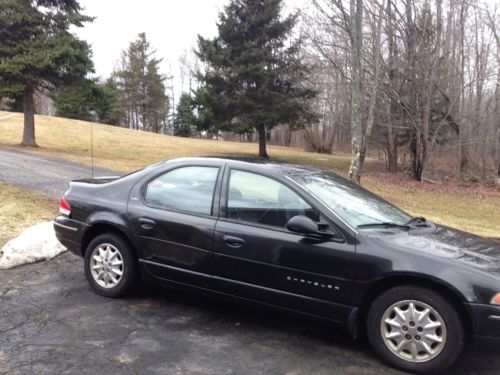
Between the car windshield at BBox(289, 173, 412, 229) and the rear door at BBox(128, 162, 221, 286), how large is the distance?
840 millimetres

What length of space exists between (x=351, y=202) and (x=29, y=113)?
73.8 ft

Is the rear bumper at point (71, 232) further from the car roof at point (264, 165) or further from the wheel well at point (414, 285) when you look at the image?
the wheel well at point (414, 285)

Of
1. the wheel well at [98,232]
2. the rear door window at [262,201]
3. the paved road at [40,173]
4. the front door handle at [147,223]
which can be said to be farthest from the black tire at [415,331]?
the paved road at [40,173]

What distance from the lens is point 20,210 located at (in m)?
8.32

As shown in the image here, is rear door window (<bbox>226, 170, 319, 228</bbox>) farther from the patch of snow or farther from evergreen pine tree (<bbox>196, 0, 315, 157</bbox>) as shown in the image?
evergreen pine tree (<bbox>196, 0, 315, 157</bbox>)

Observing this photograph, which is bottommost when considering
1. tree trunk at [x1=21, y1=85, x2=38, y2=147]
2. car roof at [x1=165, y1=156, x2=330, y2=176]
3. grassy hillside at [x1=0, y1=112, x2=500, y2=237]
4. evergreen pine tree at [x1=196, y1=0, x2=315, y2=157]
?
grassy hillside at [x1=0, y1=112, x2=500, y2=237]

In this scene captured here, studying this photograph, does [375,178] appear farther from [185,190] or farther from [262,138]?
[185,190]

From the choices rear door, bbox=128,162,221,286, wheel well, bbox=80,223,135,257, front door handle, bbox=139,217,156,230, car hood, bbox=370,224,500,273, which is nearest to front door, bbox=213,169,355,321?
rear door, bbox=128,162,221,286

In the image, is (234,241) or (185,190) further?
(185,190)

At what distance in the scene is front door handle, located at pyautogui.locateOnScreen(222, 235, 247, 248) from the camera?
405cm

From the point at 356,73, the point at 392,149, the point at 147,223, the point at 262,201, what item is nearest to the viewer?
the point at 262,201

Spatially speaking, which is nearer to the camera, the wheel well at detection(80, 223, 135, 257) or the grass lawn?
the wheel well at detection(80, 223, 135, 257)

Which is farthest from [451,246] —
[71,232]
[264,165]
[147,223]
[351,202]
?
[71,232]

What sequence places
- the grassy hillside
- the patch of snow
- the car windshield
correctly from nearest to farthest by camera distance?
1. the car windshield
2. the patch of snow
3. the grassy hillside
